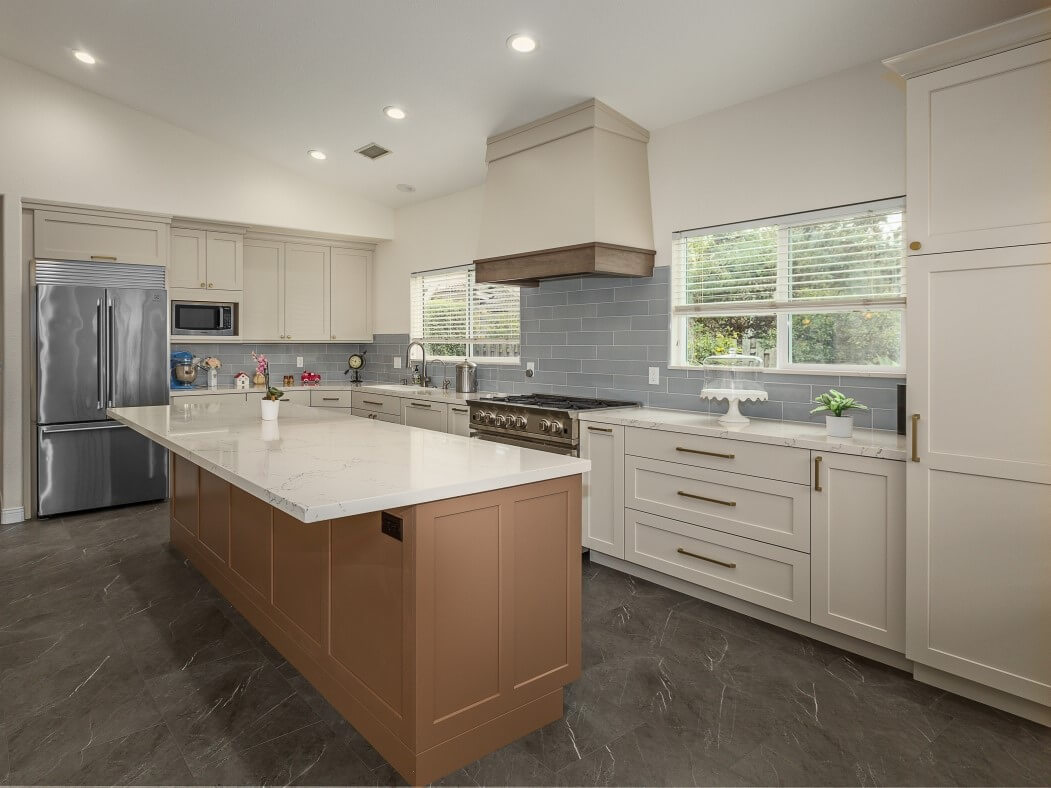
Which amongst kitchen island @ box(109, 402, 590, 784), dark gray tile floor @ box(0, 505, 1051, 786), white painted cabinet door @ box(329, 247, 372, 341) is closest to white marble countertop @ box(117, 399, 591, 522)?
kitchen island @ box(109, 402, 590, 784)

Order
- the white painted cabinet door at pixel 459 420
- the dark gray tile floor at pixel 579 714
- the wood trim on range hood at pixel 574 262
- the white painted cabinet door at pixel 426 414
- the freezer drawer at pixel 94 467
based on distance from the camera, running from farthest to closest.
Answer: the white painted cabinet door at pixel 426 414
the freezer drawer at pixel 94 467
the white painted cabinet door at pixel 459 420
the wood trim on range hood at pixel 574 262
the dark gray tile floor at pixel 579 714

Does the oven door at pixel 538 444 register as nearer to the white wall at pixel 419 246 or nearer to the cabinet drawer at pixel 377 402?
the cabinet drawer at pixel 377 402

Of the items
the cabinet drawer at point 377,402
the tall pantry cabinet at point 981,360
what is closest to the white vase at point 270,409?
the cabinet drawer at point 377,402

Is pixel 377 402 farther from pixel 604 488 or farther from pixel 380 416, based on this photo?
pixel 604 488

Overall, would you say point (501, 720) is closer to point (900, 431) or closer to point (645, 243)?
point (900, 431)

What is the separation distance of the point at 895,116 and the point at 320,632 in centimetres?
332

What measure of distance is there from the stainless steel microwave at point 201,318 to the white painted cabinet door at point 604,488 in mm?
3777

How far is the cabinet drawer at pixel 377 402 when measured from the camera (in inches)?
218

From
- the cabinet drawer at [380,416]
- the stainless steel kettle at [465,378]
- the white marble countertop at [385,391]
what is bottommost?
the cabinet drawer at [380,416]

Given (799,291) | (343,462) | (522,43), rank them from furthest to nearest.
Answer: (799,291)
(522,43)
(343,462)

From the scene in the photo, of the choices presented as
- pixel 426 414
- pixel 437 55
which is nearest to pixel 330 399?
pixel 426 414

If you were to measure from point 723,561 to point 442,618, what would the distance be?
5.74 ft

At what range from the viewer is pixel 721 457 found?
10.2 feet

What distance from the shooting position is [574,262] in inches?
151
